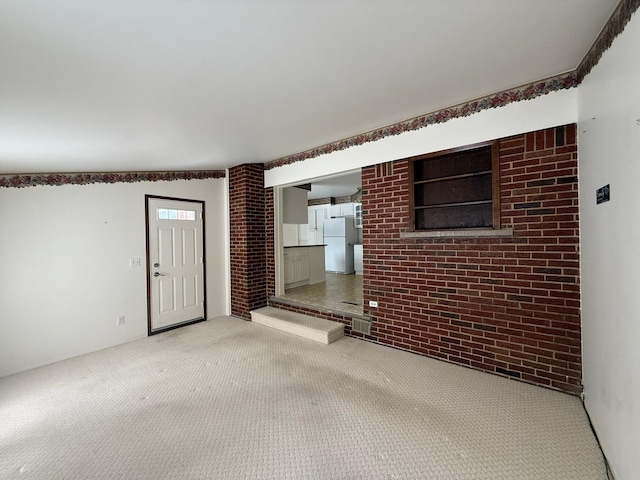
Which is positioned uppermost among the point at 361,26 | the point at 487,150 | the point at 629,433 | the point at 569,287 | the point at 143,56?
the point at 361,26

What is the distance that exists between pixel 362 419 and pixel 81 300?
11.9 ft

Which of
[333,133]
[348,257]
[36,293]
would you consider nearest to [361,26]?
[333,133]

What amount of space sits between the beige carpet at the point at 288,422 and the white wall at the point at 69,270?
38 cm

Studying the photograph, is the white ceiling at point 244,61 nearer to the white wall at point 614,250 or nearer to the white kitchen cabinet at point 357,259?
the white wall at point 614,250

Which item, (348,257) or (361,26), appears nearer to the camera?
(361,26)

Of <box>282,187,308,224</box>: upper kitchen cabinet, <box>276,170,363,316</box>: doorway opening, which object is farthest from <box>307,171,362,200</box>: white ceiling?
<box>282,187,308,224</box>: upper kitchen cabinet

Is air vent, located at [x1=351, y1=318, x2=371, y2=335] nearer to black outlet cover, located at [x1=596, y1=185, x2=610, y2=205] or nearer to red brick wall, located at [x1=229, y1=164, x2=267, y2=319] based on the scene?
red brick wall, located at [x1=229, y1=164, x2=267, y2=319]

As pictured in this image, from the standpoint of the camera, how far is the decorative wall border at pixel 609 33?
1.40 meters

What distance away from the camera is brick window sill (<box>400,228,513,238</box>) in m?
2.60

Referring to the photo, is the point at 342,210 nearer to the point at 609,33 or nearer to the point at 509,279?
the point at 509,279

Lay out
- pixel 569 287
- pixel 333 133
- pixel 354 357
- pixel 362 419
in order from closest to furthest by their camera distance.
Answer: pixel 362 419, pixel 569 287, pixel 354 357, pixel 333 133

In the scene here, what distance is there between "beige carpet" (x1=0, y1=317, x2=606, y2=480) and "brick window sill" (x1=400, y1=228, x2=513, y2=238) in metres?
1.34

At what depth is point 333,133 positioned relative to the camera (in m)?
3.43

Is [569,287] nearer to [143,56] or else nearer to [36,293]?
→ [143,56]
